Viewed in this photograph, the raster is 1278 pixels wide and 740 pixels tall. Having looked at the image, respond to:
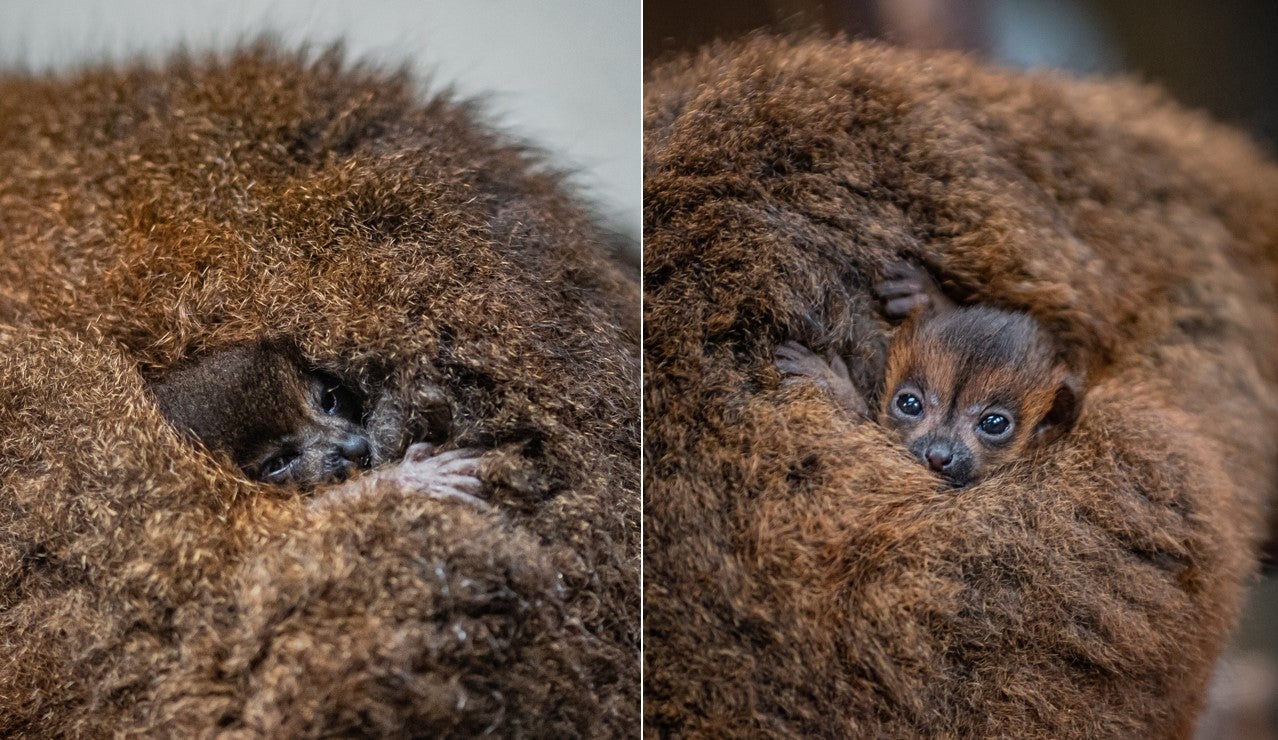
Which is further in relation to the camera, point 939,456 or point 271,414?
point 271,414

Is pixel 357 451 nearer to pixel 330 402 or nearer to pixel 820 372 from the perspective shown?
pixel 330 402

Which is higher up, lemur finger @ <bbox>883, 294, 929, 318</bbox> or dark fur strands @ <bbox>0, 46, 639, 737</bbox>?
lemur finger @ <bbox>883, 294, 929, 318</bbox>

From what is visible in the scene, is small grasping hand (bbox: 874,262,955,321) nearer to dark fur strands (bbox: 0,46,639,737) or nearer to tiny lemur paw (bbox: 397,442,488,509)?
dark fur strands (bbox: 0,46,639,737)

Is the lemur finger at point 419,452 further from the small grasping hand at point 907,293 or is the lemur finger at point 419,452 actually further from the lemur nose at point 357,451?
the small grasping hand at point 907,293

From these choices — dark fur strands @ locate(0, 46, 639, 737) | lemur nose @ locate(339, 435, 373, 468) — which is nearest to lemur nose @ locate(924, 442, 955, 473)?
dark fur strands @ locate(0, 46, 639, 737)

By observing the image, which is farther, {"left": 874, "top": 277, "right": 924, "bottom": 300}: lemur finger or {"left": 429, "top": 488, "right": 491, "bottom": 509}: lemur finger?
{"left": 874, "top": 277, "right": 924, "bottom": 300}: lemur finger

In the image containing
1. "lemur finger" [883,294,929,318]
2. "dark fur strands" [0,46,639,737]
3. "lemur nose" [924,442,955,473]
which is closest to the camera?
"dark fur strands" [0,46,639,737]

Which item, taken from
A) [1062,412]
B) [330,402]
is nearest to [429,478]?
[330,402]
